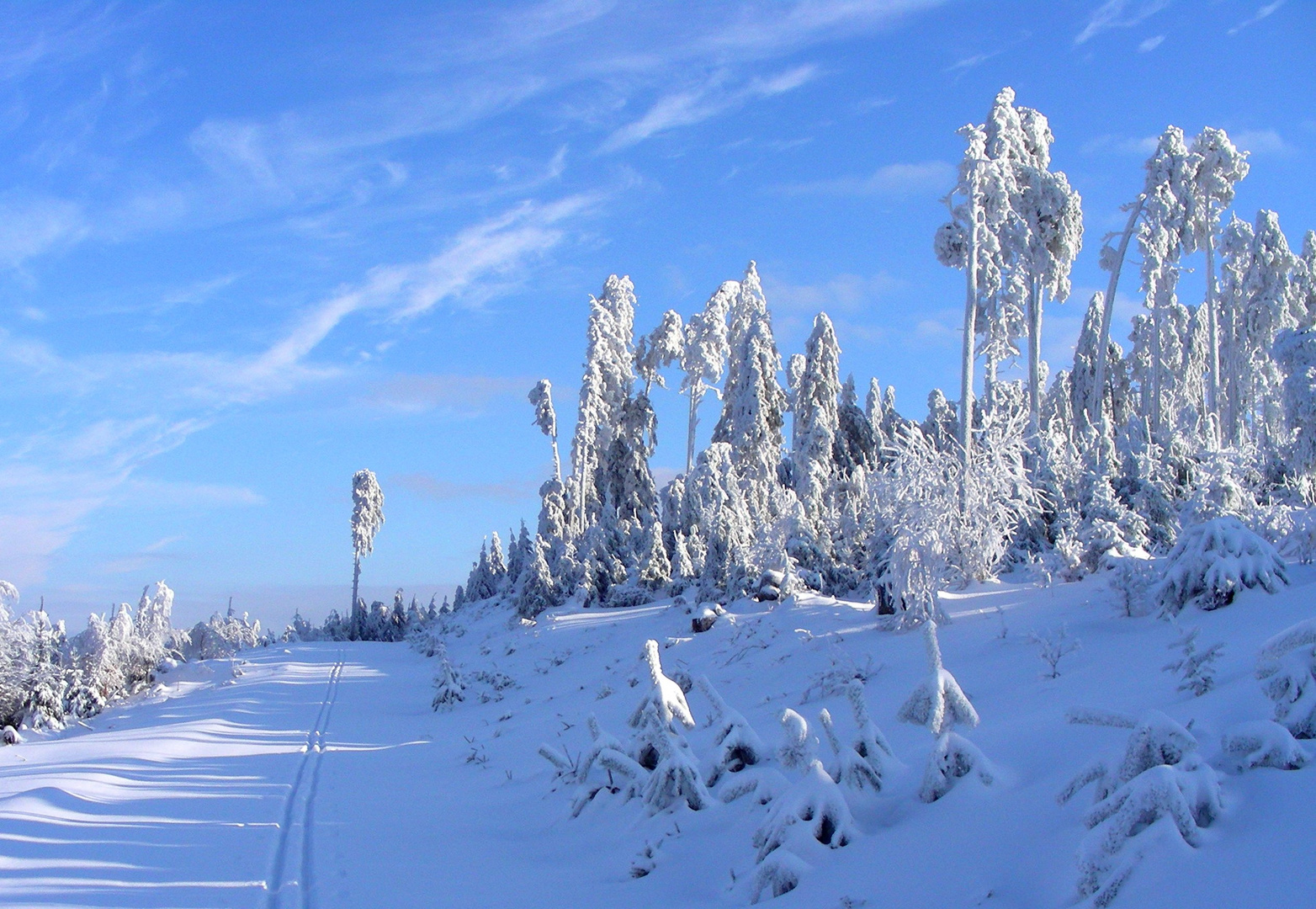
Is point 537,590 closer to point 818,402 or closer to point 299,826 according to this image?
point 818,402

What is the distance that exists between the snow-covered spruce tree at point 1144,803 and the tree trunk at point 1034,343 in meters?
21.0

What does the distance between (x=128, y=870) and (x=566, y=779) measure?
14.0 feet

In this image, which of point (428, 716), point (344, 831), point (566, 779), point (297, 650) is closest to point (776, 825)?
point (566, 779)

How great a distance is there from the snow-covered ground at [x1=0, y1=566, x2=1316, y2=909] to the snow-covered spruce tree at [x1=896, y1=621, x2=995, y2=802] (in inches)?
5.7

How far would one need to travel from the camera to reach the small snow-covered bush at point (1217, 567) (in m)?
9.50

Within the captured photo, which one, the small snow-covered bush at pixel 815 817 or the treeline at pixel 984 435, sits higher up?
the treeline at pixel 984 435

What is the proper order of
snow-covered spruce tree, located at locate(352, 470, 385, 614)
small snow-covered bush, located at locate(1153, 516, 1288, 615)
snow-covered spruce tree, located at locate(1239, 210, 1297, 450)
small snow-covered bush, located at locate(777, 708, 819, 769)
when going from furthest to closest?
1. snow-covered spruce tree, located at locate(352, 470, 385, 614)
2. snow-covered spruce tree, located at locate(1239, 210, 1297, 450)
3. small snow-covered bush, located at locate(1153, 516, 1288, 615)
4. small snow-covered bush, located at locate(777, 708, 819, 769)

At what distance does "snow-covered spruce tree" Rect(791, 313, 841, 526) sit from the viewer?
3600 centimetres

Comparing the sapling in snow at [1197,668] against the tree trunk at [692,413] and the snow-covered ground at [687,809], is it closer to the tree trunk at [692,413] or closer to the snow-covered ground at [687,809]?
the snow-covered ground at [687,809]

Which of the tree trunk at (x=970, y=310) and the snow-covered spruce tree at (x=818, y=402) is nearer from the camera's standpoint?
the tree trunk at (x=970, y=310)

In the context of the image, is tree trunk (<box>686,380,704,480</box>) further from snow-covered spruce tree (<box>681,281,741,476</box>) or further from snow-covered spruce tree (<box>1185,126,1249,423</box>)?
snow-covered spruce tree (<box>1185,126,1249,423</box>)

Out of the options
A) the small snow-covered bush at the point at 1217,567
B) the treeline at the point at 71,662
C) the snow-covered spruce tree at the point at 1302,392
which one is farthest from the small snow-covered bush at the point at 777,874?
the treeline at the point at 71,662

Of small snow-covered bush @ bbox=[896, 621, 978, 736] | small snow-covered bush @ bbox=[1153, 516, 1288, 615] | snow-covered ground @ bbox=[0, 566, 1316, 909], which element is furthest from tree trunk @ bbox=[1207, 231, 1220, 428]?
small snow-covered bush @ bbox=[896, 621, 978, 736]

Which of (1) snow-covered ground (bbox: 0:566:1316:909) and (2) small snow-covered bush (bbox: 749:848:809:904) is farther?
(2) small snow-covered bush (bbox: 749:848:809:904)
